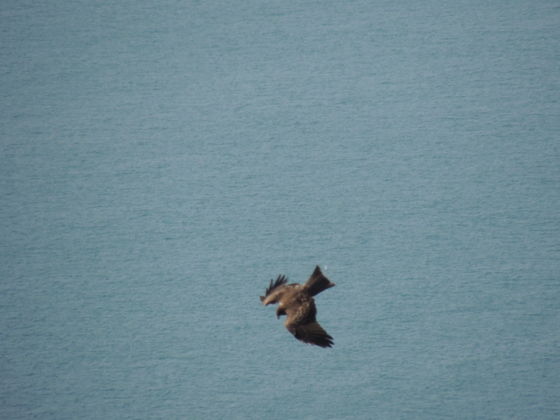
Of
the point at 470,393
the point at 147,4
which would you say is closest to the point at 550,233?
the point at 470,393

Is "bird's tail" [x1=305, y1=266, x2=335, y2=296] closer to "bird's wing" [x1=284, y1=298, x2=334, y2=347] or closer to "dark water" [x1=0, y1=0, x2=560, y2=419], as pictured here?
"bird's wing" [x1=284, y1=298, x2=334, y2=347]

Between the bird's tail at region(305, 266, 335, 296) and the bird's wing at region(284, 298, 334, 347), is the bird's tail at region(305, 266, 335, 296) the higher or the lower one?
the higher one

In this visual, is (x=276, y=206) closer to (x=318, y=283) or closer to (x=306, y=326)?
(x=318, y=283)

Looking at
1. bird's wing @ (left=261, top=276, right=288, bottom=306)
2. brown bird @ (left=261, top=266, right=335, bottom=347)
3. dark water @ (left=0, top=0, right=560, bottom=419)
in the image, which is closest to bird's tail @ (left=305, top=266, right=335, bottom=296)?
brown bird @ (left=261, top=266, right=335, bottom=347)

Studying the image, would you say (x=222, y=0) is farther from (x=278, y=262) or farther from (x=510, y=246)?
(x=510, y=246)

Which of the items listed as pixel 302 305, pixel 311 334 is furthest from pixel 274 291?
pixel 311 334

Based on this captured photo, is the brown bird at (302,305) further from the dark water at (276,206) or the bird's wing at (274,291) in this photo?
the dark water at (276,206)
